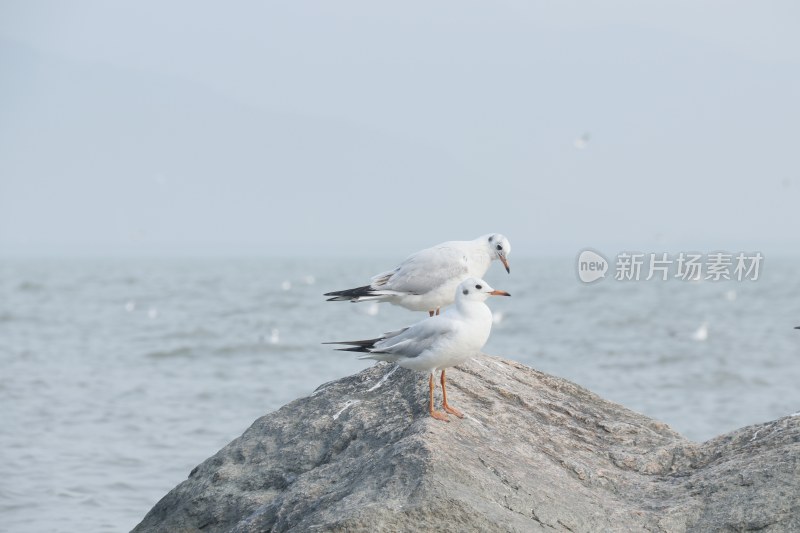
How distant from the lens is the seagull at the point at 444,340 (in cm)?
480

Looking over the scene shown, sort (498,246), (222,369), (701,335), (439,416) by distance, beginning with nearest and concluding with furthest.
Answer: (439,416) < (498,246) < (222,369) < (701,335)

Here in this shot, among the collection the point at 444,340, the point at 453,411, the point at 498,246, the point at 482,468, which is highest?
the point at 498,246

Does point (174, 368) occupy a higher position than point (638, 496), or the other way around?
point (638, 496)

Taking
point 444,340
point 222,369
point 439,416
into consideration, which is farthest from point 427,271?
point 222,369

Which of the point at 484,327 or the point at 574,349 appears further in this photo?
the point at 574,349

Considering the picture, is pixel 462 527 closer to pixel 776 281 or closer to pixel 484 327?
pixel 484 327

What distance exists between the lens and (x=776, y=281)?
4828 cm

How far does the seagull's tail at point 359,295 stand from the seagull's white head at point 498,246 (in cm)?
81

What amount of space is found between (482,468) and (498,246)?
2797 mm

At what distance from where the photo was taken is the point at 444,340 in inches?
189

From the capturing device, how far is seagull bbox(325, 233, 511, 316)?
6.58 metres

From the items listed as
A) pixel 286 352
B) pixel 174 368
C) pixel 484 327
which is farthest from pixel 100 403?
pixel 484 327

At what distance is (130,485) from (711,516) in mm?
6399

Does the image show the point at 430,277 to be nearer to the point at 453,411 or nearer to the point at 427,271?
the point at 427,271
